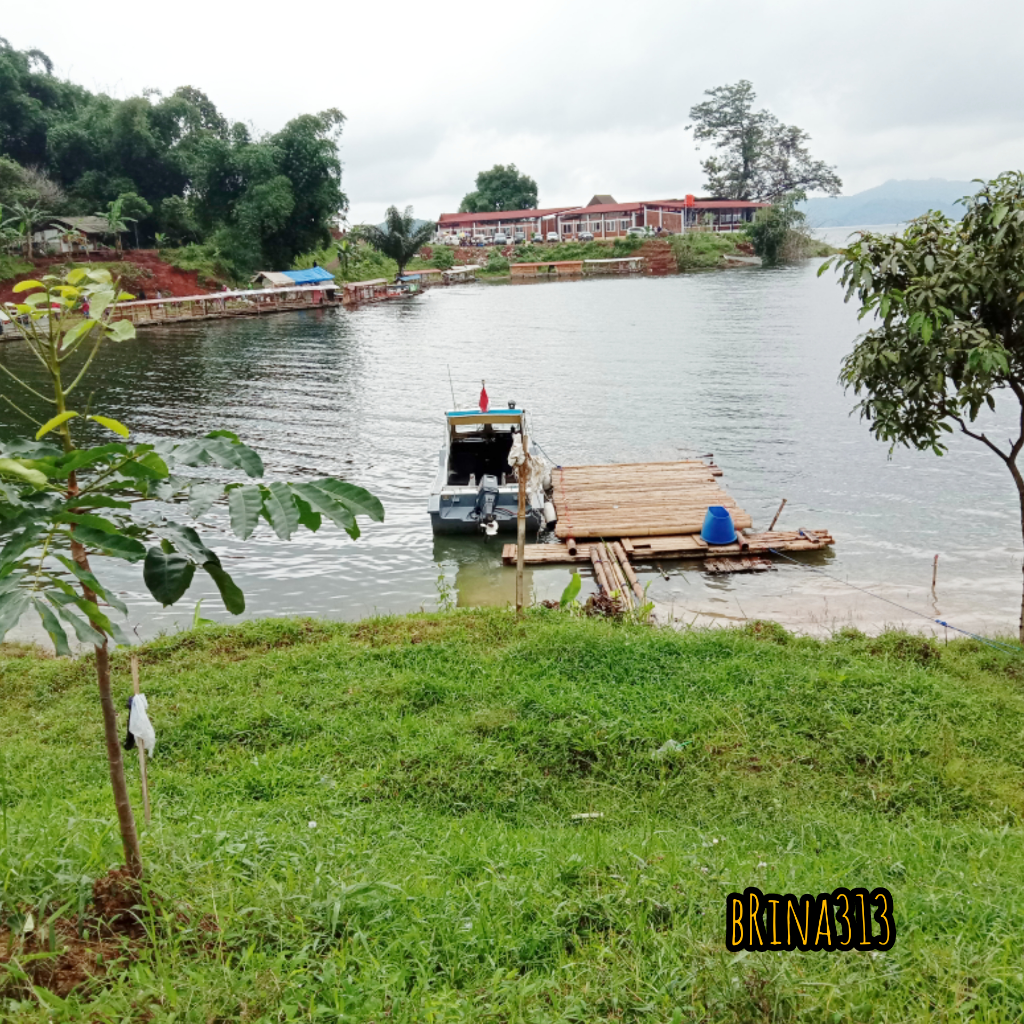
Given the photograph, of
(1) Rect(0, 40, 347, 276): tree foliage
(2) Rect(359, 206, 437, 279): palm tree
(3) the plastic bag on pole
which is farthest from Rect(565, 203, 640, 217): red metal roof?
(3) the plastic bag on pole

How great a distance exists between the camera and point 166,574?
9.20 ft

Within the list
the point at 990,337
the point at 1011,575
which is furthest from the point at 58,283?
the point at 1011,575

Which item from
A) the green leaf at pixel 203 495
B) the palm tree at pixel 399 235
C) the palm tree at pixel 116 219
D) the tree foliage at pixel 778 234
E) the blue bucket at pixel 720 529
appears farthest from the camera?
the tree foliage at pixel 778 234

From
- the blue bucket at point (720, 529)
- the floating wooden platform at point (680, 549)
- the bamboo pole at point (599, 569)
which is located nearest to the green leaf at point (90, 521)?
the bamboo pole at point (599, 569)

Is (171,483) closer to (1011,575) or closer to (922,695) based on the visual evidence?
(922,695)

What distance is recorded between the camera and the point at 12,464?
7.88 feet

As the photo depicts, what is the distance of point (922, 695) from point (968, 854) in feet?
9.68

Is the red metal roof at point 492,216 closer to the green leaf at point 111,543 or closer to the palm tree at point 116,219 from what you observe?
the palm tree at point 116,219

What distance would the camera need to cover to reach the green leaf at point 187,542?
275 centimetres

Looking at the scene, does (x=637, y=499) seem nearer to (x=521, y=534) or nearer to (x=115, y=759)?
(x=521, y=534)

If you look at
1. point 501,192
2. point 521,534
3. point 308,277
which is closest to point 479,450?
point 521,534

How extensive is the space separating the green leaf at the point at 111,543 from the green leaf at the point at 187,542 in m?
0.11

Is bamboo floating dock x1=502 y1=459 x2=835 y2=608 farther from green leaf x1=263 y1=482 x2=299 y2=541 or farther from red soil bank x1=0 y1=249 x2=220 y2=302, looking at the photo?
red soil bank x1=0 y1=249 x2=220 y2=302

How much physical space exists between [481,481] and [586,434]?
887 centimetres
